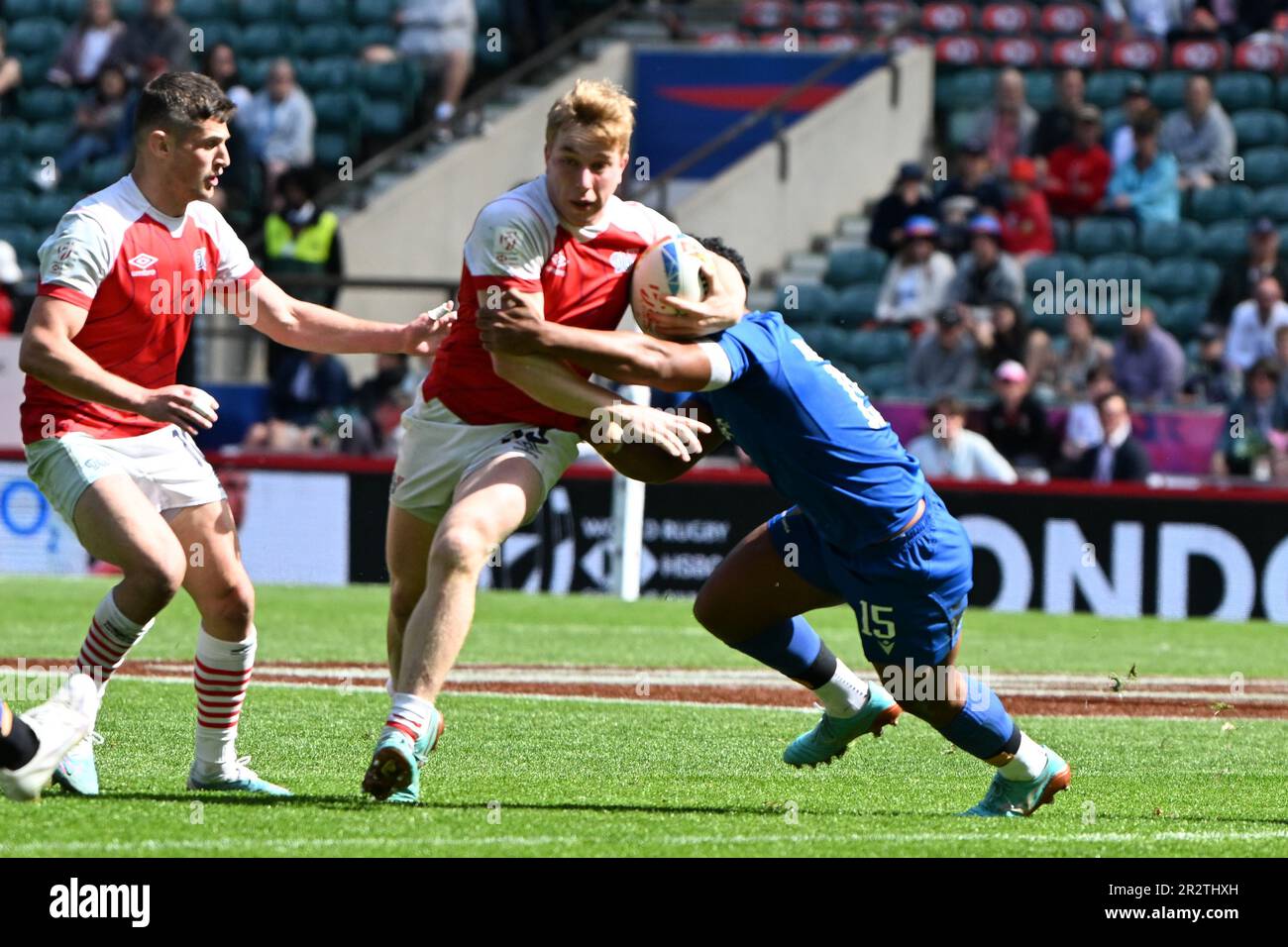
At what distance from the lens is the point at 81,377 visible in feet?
20.4

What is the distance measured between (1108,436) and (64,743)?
11815mm

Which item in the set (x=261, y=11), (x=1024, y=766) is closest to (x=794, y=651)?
(x=1024, y=766)

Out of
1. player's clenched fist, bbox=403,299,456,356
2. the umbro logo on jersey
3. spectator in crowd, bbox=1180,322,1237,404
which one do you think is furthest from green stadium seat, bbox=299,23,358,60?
the umbro logo on jersey

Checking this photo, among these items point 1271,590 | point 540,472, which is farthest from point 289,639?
point 1271,590

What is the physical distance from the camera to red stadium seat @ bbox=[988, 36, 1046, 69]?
70.9 ft

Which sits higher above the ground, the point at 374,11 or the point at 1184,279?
the point at 374,11

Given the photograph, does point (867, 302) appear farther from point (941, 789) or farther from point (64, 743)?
point (64, 743)

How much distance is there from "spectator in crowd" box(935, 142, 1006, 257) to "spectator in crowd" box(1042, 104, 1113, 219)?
0.58 metres

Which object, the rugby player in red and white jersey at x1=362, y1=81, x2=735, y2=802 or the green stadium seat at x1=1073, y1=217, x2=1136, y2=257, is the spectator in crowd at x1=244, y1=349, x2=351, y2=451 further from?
the rugby player in red and white jersey at x1=362, y1=81, x2=735, y2=802

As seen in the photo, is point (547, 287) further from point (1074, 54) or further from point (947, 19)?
point (947, 19)

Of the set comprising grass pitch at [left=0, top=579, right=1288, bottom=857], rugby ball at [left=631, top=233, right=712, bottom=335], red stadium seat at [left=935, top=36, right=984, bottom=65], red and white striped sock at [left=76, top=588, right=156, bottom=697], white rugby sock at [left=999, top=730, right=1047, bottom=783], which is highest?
red stadium seat at [left=935, top=36, right=984, bottom=65]

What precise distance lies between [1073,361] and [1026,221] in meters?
2.22

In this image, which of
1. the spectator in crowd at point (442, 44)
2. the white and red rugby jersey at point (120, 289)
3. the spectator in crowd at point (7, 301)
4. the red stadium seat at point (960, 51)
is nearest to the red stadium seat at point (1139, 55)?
the red stadium seat at point (960, 51)

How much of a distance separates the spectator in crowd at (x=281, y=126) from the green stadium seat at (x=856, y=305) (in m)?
5.91
